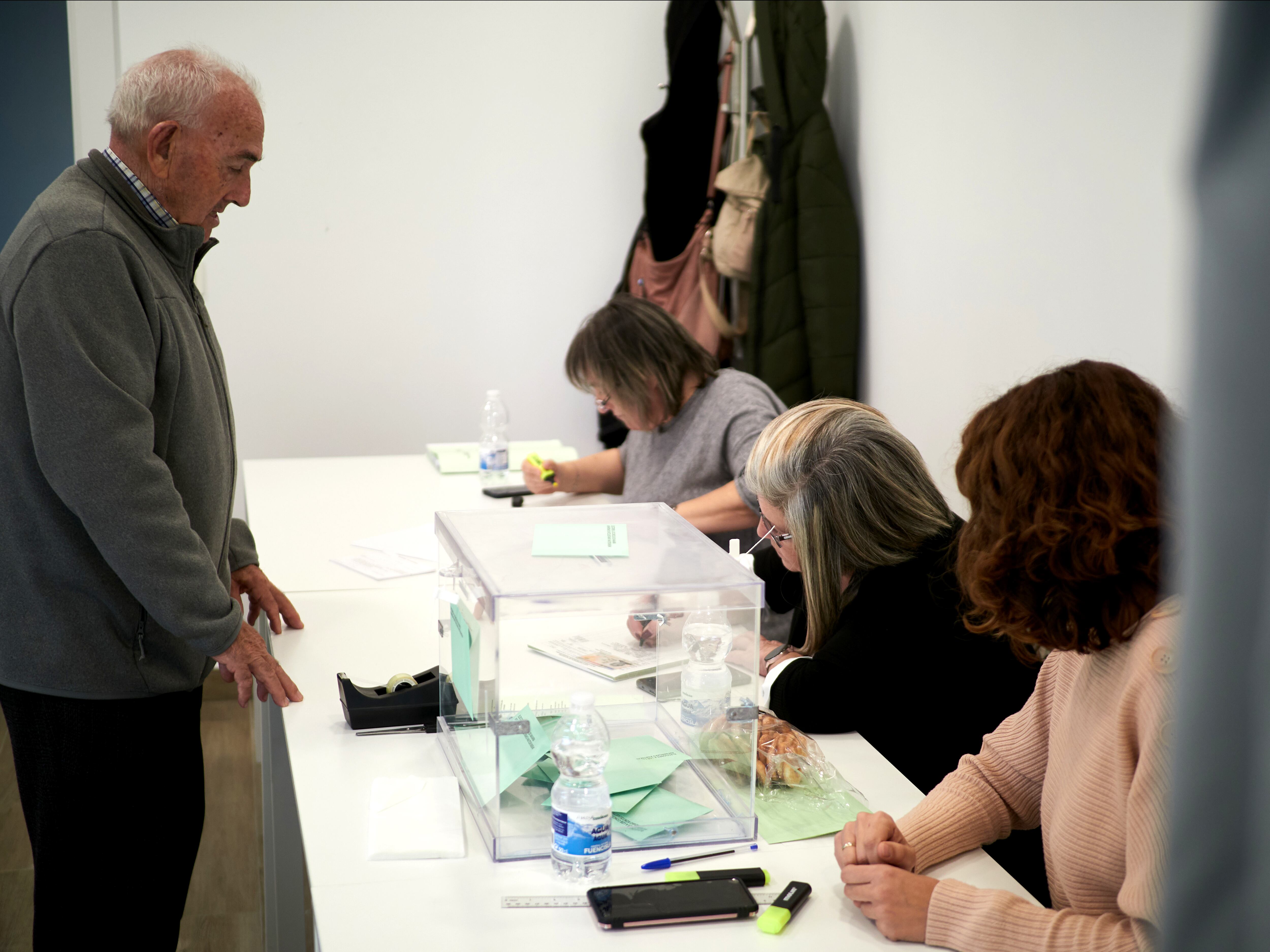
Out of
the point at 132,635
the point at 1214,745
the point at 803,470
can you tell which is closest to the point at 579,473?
the point at 803,470

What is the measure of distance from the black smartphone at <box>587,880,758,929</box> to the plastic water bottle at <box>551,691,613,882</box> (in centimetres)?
3

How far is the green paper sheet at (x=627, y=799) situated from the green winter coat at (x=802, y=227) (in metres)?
2.47

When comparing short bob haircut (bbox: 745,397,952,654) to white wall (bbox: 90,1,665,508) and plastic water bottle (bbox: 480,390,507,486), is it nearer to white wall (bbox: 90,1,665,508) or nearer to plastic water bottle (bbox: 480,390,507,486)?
plastic water bottle (bbox: 480,390,507,486)

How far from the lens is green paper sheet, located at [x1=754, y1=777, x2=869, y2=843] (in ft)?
4.15

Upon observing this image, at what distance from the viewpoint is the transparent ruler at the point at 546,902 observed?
1103 millimetres

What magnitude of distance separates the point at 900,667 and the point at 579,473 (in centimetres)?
157

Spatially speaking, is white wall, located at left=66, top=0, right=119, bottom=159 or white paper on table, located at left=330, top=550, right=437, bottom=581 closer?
white paper on table, located at left=330, top=550, right=437, bottom=581

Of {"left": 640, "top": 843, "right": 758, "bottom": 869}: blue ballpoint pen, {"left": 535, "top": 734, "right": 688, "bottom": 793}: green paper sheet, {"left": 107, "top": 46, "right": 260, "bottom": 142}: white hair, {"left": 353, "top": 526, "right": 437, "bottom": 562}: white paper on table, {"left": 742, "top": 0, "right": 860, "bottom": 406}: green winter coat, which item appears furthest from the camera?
{"left": 742, "top": 0, "right": 860, "bottom": 406}: green winter coat

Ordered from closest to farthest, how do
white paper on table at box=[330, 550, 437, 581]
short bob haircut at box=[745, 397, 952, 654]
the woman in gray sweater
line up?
1. short bob haircut at box=[745, 397, 952, 654]
2. white paper on table at box=[330, 550, 437, 581]
3. the woman in gray sweater

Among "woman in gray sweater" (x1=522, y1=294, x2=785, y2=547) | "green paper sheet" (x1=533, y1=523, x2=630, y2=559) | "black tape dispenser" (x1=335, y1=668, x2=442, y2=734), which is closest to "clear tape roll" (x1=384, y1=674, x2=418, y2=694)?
"black tape dispenser" (x1=335, y1=668, x2=442, y2=734)

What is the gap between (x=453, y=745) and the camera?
1431 millimetres

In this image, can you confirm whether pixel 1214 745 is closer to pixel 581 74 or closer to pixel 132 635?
pixel 132 635

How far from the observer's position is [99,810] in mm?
1495

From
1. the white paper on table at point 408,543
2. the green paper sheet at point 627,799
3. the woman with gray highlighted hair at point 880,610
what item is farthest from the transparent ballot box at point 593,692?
the white paper on table at point 408,543
